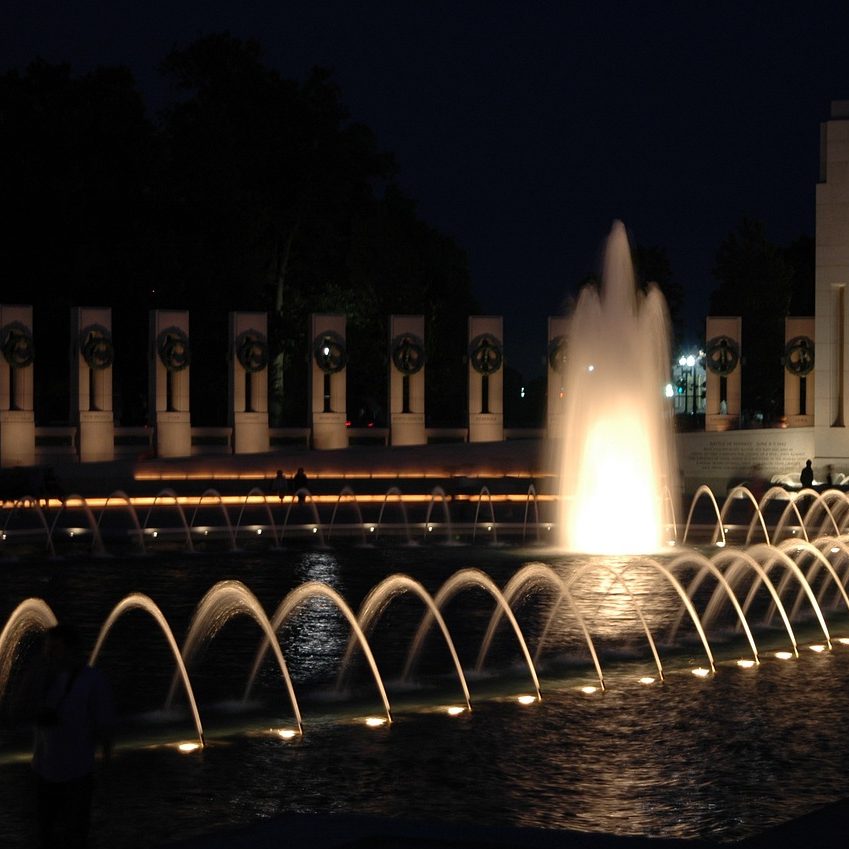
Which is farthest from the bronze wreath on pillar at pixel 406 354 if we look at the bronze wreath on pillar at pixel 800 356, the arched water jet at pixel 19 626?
the arched water jet at pixel 19 626

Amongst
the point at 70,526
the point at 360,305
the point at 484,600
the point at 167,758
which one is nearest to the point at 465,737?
the point at 167,758

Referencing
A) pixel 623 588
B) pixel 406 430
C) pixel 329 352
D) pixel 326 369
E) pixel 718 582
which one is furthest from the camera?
pixel 406 430

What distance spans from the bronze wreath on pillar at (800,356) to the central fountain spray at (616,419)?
40.6 feet

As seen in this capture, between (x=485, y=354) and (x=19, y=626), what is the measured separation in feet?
97.1

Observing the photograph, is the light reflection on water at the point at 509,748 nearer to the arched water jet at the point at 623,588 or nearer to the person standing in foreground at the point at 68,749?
the arched water jet at the point at 623,588

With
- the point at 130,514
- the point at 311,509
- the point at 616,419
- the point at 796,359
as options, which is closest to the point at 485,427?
the point at 796,359

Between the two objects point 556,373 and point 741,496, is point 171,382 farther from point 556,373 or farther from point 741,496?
point 741,496

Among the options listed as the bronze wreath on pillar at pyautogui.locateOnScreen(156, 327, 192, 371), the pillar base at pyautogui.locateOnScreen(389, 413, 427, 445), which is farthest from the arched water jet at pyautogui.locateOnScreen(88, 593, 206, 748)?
the pillar base at pyautogui.locateOnScreen(389, 413, 427, 445)

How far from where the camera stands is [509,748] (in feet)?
34.7

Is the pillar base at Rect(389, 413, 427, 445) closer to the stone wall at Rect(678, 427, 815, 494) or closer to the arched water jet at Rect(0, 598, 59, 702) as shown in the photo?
the stone wall at Rect(678, 427, 815, 494)

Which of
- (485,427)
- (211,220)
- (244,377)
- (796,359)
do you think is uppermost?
(211,220)

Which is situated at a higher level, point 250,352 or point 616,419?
point 250,352

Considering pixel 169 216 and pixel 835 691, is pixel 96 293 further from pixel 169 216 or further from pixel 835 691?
pixel 835 691

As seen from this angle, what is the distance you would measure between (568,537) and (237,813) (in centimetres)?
1758
